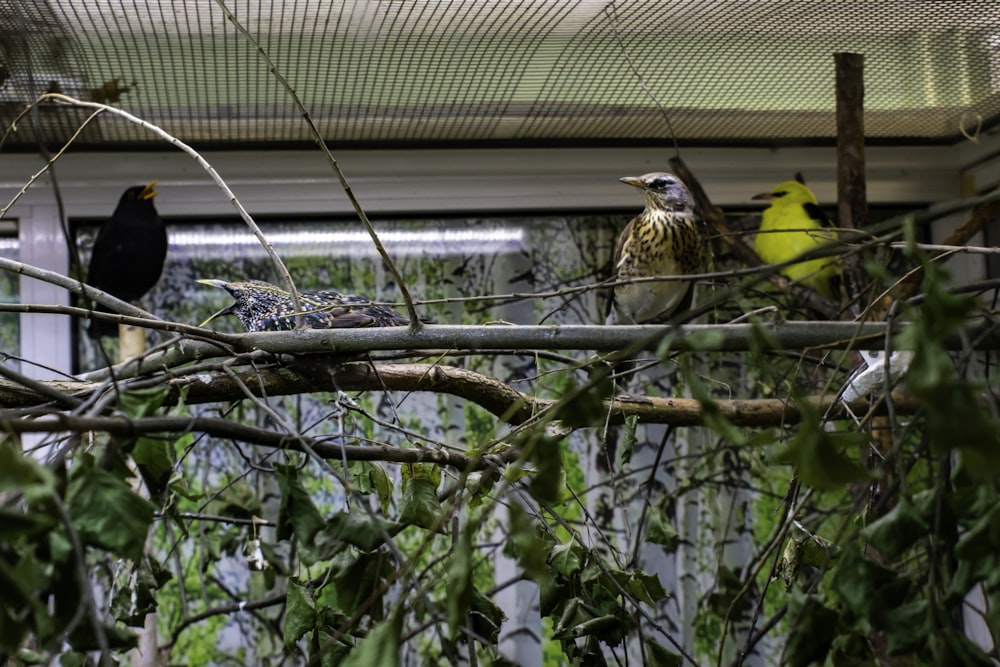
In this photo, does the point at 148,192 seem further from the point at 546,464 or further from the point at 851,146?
the point at 546,464

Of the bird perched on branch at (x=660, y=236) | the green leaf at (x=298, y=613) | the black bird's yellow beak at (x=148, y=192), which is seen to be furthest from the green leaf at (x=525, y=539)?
the black bird's yellow beak at (x=148, y=192)

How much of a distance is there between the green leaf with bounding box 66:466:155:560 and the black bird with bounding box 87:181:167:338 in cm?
156

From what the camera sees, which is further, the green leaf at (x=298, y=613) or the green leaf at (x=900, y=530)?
the green leaf at (x=298, y=613)

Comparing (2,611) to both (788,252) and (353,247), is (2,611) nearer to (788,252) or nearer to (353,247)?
(353,247)

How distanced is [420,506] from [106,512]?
1.26ft

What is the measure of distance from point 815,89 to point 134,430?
1.80 meters

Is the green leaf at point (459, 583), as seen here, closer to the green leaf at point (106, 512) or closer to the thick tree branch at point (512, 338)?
the green leaf at point (106, 512)

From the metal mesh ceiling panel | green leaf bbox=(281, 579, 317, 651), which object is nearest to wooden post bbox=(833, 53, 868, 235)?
the metal mesh ceiling panel

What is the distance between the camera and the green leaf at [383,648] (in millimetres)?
668

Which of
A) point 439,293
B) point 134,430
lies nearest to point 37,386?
point 134,430

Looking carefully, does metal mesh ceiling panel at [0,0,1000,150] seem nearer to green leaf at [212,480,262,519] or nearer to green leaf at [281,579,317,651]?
green leaf at [212,480,262,519]

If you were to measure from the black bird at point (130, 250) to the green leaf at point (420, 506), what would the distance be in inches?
53.3

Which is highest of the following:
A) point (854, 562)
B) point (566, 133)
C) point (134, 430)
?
point (566, 133)

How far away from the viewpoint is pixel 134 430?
729 millimetres
